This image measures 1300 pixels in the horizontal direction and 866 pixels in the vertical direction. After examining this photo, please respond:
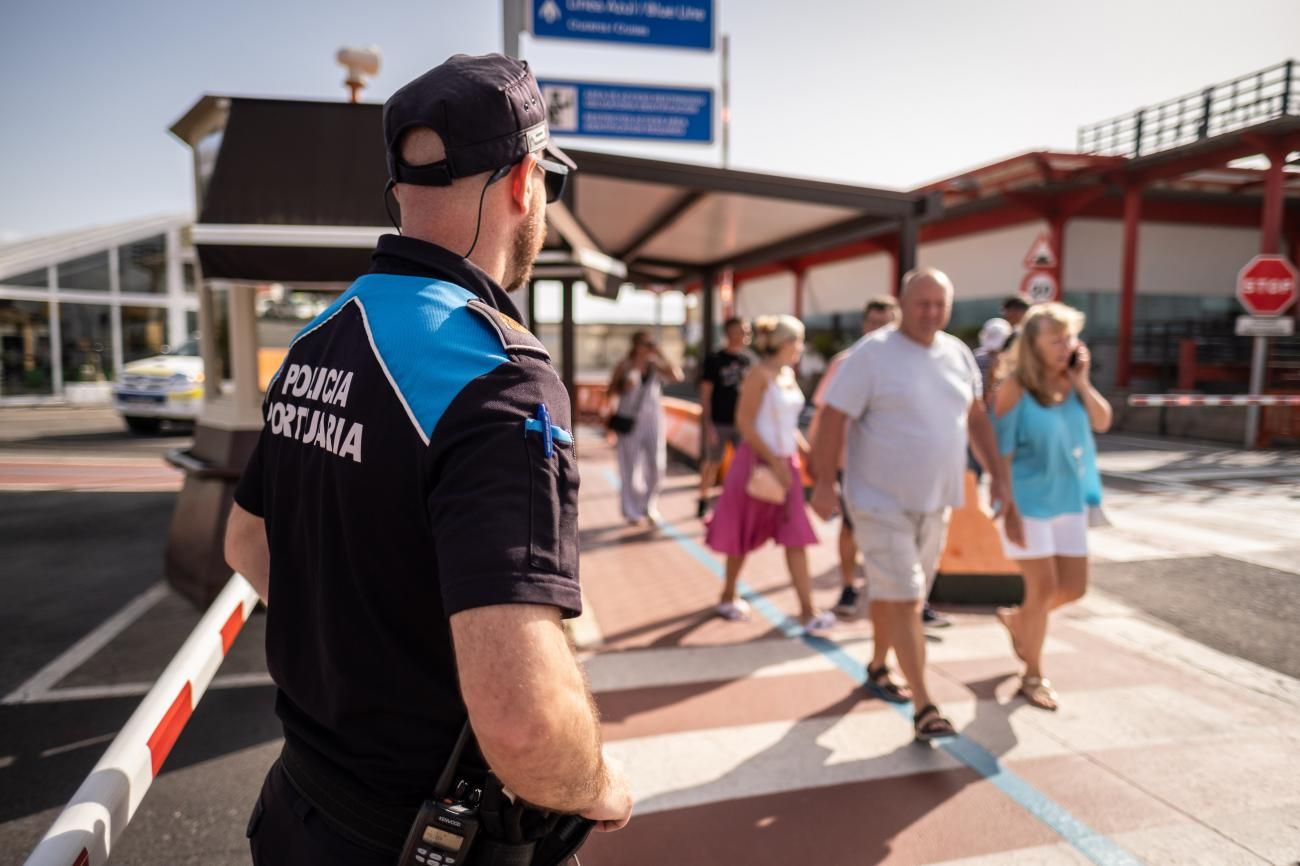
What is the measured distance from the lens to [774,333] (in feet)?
16.3

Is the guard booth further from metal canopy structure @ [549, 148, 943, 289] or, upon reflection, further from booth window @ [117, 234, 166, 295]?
booth window @ [117, 234, 166, 295]

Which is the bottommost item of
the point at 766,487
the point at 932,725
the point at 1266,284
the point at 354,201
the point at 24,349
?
the point at 932,725

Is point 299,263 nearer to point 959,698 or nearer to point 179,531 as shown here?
point 179,531

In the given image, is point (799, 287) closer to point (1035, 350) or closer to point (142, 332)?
point (142, 332)

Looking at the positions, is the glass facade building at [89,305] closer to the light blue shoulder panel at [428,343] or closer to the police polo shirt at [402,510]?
the police polo shirt at [402,510]

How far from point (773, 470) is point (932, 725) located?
1844mm

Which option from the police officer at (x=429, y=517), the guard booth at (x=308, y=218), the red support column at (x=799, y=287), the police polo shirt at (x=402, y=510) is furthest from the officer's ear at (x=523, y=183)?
the red support column at (x=799, y=287)

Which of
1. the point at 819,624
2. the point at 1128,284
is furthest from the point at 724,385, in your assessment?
the point at 1128,284

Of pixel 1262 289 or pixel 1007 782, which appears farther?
pixel 1262 289

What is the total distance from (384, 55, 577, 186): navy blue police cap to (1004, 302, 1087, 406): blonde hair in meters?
3.34

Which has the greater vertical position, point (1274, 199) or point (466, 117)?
point (1274, 199)

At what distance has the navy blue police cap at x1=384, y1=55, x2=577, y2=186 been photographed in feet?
3.88

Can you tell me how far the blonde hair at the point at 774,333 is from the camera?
491 cm

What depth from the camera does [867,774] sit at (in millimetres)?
3314
